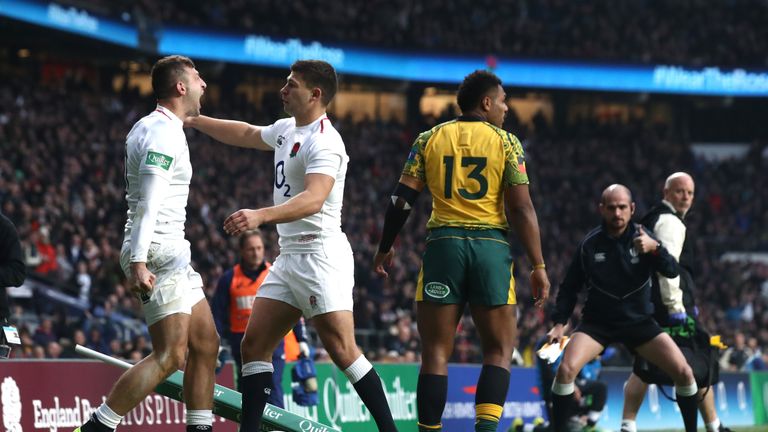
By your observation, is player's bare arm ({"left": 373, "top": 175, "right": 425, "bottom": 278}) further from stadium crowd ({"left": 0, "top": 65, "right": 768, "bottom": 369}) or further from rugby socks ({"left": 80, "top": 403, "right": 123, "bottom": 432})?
stadium crowd ({"left": 0, "top": 65, "right": 768, "bottom": 369})

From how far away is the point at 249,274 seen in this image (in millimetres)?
10945

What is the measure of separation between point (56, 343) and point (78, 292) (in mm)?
3417

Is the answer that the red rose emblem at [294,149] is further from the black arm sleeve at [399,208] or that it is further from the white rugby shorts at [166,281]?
the white rugby shorts at [166,281]

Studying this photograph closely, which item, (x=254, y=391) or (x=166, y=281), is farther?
(x=254, y=391)

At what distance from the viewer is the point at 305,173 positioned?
24.8ft

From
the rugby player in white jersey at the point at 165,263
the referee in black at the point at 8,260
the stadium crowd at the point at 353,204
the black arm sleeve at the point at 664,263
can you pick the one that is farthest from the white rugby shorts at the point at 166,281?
the stadium crowd at the point at 353,204

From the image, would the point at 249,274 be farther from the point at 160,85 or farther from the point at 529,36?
the point at 529,36

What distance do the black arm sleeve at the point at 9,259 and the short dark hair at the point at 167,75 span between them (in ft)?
5.21

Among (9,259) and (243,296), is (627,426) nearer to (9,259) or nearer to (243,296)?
(243,296)

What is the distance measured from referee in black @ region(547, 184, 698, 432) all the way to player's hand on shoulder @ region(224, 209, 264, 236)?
422 cm

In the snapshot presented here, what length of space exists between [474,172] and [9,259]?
10.4ft

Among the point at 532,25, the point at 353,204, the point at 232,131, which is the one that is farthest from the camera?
the point at 532,25

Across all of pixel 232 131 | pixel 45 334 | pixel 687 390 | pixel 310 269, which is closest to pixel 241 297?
pixel 232 131

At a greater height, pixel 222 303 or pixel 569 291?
pixel 569 291
